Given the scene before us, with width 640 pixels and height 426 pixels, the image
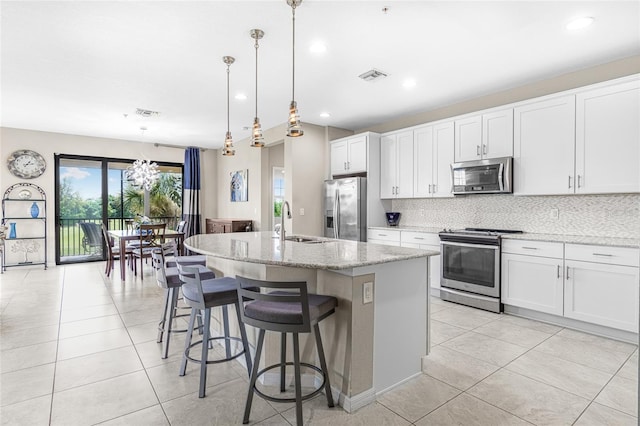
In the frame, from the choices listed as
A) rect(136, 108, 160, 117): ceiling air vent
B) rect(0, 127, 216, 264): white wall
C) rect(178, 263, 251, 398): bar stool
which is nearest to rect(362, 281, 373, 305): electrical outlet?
rect(178, 263, 251, 398): bar stool

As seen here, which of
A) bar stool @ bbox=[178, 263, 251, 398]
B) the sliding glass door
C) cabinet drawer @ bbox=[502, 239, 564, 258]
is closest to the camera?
bar stool @ bbox=[178, 263, 251, 398]

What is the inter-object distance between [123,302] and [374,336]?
353 cm

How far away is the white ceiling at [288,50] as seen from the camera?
8.57 feet

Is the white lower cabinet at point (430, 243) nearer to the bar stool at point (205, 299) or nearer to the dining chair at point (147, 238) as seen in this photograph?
the bar stool at point (205, 299)

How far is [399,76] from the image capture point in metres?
3.87

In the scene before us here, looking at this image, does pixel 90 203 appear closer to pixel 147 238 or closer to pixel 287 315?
pixel 147 238

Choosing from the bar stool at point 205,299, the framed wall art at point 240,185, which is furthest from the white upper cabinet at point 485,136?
the framed wall art at point 240,185

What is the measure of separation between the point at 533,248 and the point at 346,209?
2746 mm

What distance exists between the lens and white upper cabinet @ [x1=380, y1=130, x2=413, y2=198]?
203 inches

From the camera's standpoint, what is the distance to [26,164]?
645 centimetres

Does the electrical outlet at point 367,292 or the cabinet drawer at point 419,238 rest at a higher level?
the cabinet drawer at point 419,238

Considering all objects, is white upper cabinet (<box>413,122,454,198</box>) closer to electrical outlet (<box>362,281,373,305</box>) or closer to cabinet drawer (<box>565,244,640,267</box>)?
cabinet drawer (<box>565,244,640,267</box>)

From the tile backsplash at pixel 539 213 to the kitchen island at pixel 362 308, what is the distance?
7.82 ft

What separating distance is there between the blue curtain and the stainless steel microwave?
6.05 metres
